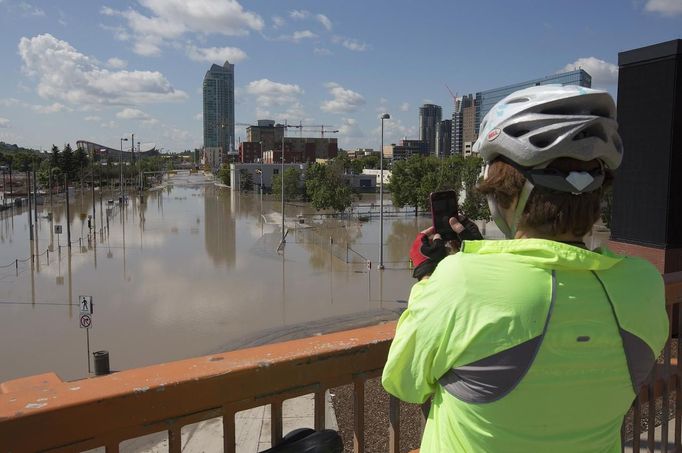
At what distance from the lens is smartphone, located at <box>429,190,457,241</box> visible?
72.4 inches

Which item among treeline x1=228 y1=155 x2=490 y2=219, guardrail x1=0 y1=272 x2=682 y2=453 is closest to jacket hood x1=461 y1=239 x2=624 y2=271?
guardrail x1=0 y1=272 x2=682 y2=453

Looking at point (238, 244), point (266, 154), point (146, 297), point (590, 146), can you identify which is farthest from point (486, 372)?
point (266, 154)

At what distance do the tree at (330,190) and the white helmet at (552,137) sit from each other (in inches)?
2117

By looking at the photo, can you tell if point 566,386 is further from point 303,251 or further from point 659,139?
point 303,251

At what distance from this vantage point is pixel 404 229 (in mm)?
48250

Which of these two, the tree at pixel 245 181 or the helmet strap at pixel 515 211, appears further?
the tree at pixel 245 181

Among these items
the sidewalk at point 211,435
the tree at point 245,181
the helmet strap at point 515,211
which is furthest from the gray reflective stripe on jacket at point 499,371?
the tree at point 245,181

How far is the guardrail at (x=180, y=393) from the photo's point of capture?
4.67ft

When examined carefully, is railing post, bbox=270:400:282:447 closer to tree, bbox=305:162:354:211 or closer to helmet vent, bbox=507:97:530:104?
helmet vent, bbox=507:97:530:104

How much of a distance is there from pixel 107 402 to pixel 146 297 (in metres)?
22.5

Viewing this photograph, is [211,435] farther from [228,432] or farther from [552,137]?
[552,137]

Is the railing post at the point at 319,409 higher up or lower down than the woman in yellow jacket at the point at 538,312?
lower down

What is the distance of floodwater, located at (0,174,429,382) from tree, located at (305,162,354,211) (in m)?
7.30

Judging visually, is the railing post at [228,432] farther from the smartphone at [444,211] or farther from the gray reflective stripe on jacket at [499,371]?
the smartphone at [444,211]
